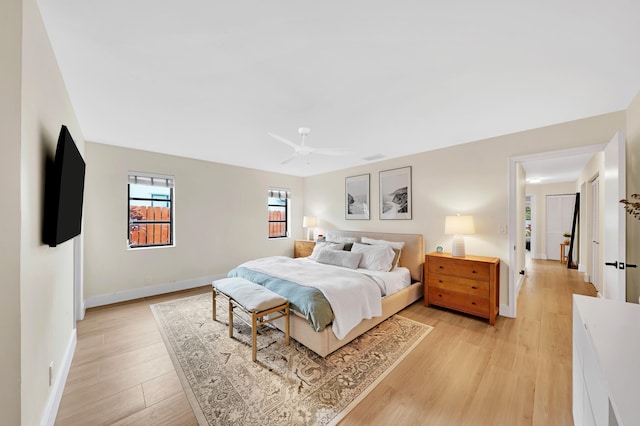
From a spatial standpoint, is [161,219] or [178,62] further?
[161,219]

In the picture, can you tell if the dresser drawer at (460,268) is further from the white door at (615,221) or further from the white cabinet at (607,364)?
the white cabinet at (607,364)

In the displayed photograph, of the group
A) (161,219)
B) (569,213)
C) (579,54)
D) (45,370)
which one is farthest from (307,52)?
(569,213)

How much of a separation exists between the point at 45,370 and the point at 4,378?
27.7 inches

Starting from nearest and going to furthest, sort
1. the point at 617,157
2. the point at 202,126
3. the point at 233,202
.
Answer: the point at 617,157 < the point at 202,126 < the point at 233,202

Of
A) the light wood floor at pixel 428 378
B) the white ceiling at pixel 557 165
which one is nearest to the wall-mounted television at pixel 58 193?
the light wood floor at pixel 428 378

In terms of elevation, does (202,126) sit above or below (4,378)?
above

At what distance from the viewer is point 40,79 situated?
1.41 m

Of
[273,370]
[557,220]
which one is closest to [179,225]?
[273,370]

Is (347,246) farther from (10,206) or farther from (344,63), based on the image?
(10,206)

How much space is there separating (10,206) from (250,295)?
1.87 metres

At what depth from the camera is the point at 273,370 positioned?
2.14 metres

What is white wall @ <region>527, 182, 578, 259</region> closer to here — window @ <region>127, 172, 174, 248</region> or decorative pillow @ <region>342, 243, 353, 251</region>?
decorative pillow @ <region>342, 243, 353, 251</region>

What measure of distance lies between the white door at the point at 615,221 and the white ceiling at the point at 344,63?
0.55 m

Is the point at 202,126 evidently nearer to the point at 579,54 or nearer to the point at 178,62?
the point at 178,62
